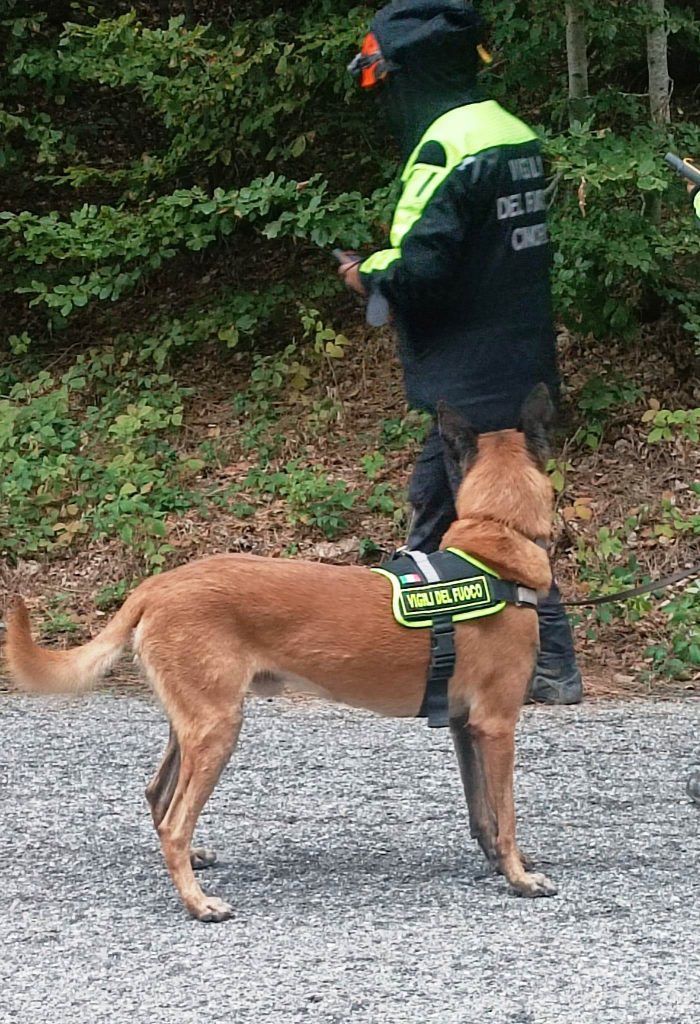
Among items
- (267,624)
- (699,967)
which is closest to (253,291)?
(267,624)

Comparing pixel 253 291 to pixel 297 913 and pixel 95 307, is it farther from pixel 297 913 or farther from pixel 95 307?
pixel 297 913

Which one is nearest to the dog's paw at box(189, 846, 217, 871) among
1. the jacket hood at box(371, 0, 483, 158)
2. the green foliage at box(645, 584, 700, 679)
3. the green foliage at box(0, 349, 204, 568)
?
the jacket hood at box(371, 0, 483, 158)

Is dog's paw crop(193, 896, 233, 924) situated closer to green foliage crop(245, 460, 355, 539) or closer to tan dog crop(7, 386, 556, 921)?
tan dog crop(7, 386, 556, 921)

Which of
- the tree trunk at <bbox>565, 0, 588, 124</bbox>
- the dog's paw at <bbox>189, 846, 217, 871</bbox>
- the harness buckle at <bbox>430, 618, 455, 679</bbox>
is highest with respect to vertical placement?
the tree trunk at <bbox>565, 0, 588, 124</bbox>

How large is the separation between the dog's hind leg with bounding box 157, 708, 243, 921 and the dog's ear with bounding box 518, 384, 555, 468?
132 cm

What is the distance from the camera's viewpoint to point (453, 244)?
5.50 metres

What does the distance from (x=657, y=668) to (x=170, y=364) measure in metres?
5.39

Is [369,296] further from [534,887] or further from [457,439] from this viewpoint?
[534,887]

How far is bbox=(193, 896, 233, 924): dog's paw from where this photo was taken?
4594mm

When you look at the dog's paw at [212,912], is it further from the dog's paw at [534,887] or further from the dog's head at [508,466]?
the dog's head at [508,466]

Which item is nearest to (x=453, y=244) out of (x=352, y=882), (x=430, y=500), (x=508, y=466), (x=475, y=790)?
(x=508, y=466)

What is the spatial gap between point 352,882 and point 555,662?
2.30 meters

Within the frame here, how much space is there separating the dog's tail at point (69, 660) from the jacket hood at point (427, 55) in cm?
221

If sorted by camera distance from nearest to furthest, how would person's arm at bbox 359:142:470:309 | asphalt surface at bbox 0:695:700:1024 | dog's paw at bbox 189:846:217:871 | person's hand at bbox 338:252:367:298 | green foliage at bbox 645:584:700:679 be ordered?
asphalt surface at bbox 0:695:700:1024, dog's paw at bbox 189:846:217:871, person's arm at bbox 359:142:470:309, person's hand at bbox 338:252:367:298, green foliage at bbox 645:584:700:679
